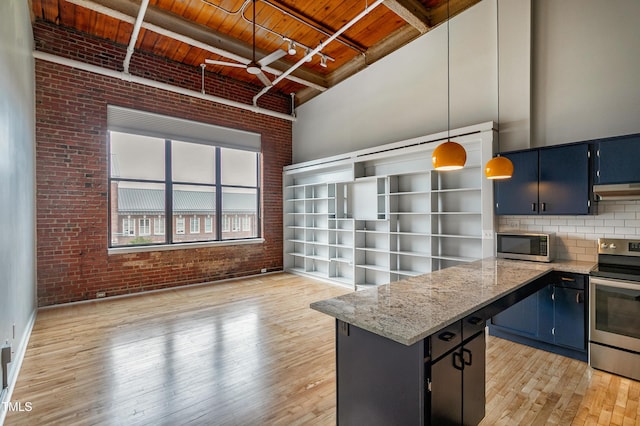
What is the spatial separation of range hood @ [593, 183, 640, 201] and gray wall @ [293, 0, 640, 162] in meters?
0.81

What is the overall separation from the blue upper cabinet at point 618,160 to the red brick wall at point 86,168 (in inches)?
247

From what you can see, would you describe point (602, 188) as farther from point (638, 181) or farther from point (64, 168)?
point (64, 168)

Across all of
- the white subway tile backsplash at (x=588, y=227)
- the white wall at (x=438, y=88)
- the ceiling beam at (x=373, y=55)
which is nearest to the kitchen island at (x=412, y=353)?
the white subway tile backsplash at (x=588, y=227)

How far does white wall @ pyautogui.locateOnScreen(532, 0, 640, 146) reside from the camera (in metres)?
3.32

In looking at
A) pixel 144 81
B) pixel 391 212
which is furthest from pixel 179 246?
pixel 391 212

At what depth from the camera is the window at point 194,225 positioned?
6.29 meters

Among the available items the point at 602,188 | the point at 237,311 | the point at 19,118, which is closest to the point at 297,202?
the point at 237,311

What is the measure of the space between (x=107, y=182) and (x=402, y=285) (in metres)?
5.34

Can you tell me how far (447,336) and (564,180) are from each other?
2.77 m

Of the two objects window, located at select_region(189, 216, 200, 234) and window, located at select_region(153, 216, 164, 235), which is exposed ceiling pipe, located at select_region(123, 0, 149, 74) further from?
window, located at select_region(189, 216, 200, 234)

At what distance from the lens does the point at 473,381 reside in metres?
2.01

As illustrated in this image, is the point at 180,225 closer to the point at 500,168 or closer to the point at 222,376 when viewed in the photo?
the point at 222,376

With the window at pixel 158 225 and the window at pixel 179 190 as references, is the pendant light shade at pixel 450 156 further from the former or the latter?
the window at pixel 158 225

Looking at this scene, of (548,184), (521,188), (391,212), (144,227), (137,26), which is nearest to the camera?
(548,184)
